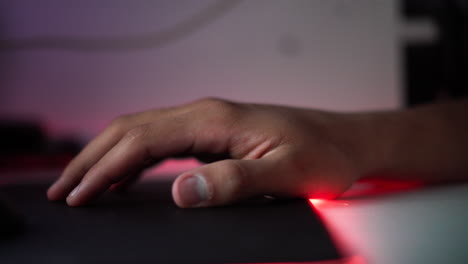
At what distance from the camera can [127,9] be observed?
1.61 metres

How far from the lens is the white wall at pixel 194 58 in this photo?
61.6 inches

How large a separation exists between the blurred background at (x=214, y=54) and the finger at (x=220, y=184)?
1159mm

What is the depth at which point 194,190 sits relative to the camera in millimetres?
406

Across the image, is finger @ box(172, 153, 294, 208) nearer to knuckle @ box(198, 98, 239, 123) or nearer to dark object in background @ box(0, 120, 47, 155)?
knuckle @ box(198, 98, 239, 123)

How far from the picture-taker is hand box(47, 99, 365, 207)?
1.35ft

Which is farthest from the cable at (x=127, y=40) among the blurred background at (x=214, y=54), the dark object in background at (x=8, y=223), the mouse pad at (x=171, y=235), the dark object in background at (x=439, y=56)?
the dark object in background at (x=8, y=223)

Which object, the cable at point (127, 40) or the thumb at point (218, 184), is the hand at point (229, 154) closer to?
the thumb at point (218, 184)

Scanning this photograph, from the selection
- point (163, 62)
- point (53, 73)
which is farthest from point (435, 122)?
point (53, 73)

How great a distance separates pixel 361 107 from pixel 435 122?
1.09 meters

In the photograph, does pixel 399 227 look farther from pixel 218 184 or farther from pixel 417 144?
pixel 417 144

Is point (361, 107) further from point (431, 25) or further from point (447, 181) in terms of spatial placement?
point (447, 181)

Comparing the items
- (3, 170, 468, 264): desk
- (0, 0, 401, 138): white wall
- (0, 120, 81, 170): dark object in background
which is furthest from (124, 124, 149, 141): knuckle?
(0, 0, 401, 138): white wall

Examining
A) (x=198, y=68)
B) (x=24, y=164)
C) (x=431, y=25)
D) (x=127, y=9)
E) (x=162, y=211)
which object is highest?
(x=127, y=9)

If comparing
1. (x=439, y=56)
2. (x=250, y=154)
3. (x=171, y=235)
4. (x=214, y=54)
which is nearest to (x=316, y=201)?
(x=250, y=154)
